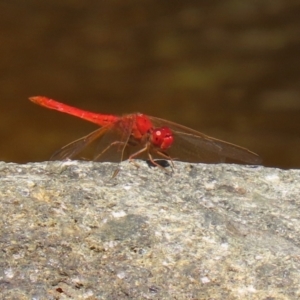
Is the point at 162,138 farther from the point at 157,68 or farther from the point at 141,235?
the point at 157,68

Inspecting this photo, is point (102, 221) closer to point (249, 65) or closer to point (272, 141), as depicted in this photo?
point (272, 141)

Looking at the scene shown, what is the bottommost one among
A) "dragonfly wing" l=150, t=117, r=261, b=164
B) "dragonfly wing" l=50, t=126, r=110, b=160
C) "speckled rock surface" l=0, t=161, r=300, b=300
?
"speckled rock surface" l=0, t=161, r=300, b=300

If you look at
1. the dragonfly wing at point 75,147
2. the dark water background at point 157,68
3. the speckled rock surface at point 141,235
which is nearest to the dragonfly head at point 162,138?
the dragonfly wing at point 75,147

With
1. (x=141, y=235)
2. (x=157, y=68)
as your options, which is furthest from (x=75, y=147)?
(x=157, y=68)

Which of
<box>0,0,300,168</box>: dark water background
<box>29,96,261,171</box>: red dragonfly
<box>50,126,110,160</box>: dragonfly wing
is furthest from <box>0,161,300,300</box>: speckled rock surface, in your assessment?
<box>0,0,300,168</box>: dark water background

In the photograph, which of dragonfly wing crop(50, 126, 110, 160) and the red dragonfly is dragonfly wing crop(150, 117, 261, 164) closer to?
the red dragonfly

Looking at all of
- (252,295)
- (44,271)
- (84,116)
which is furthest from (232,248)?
(84,116)
